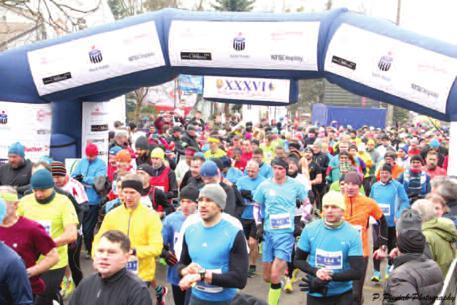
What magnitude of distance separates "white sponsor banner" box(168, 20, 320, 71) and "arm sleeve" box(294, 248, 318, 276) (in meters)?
4.17

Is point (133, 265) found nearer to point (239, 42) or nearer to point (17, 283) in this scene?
point (17, 283)

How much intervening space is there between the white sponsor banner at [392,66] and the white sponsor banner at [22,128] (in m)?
5.02

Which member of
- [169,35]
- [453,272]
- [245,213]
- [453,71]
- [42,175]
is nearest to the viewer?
[453,272]

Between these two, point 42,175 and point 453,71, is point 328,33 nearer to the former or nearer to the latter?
point 453,71

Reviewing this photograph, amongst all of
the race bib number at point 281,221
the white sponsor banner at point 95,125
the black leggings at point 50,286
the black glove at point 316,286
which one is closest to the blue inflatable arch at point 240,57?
the white sponsor banner at point 95,125

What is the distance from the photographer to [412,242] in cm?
370

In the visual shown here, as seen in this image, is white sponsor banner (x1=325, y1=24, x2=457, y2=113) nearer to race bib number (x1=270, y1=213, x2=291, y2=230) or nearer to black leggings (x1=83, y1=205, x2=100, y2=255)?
race bib number (x1=270, y1=213, x2=291, y2=230)

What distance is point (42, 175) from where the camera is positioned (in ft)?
16.7

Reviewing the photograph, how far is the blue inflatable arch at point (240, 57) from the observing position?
746 centimetres

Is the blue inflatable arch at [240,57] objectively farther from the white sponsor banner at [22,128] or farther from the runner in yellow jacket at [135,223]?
the runner in yellow jacket at [135,223]

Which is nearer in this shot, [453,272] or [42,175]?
[453,272]

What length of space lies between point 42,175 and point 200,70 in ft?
14.9

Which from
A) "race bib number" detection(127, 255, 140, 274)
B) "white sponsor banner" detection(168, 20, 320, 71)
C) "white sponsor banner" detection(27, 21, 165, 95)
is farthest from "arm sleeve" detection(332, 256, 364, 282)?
"white sponsor banner" detection(27, 21, 165, 95)

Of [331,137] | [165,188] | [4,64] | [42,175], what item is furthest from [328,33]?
[331,137]
